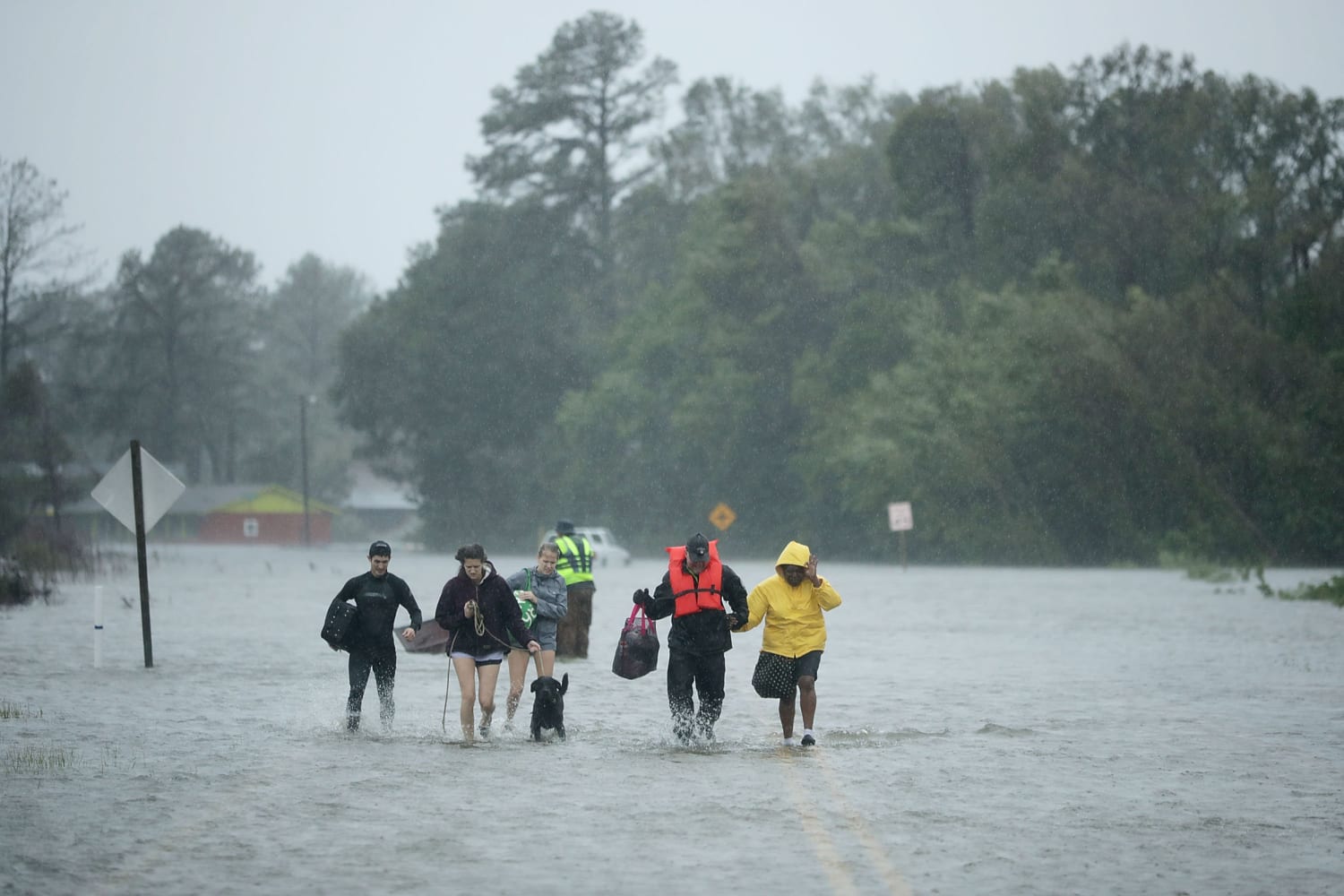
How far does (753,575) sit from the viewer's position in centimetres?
5647

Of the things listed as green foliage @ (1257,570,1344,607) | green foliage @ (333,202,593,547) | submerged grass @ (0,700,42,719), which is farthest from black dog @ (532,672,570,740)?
green foliage @ (333,202,593,547)

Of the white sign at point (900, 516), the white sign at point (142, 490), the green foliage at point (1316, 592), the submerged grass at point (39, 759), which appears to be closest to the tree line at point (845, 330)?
the white sign at point (900, 516)

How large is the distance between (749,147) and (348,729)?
89967 millimetres

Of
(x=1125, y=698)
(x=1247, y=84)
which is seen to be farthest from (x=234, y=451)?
(x=1125, y=698)

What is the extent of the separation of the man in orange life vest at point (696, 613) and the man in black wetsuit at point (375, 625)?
2.05m

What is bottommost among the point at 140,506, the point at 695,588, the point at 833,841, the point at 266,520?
the point at 833,841

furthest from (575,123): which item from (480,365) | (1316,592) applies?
(1316,592)

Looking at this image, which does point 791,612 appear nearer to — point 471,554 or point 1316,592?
point 471,554

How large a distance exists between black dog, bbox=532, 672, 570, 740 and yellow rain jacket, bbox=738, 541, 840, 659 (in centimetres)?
156

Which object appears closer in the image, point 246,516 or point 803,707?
point 803,707

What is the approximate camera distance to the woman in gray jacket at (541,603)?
15.5m

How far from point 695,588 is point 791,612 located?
729mm

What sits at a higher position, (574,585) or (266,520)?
(266,520)

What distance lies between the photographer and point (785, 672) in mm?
13984
